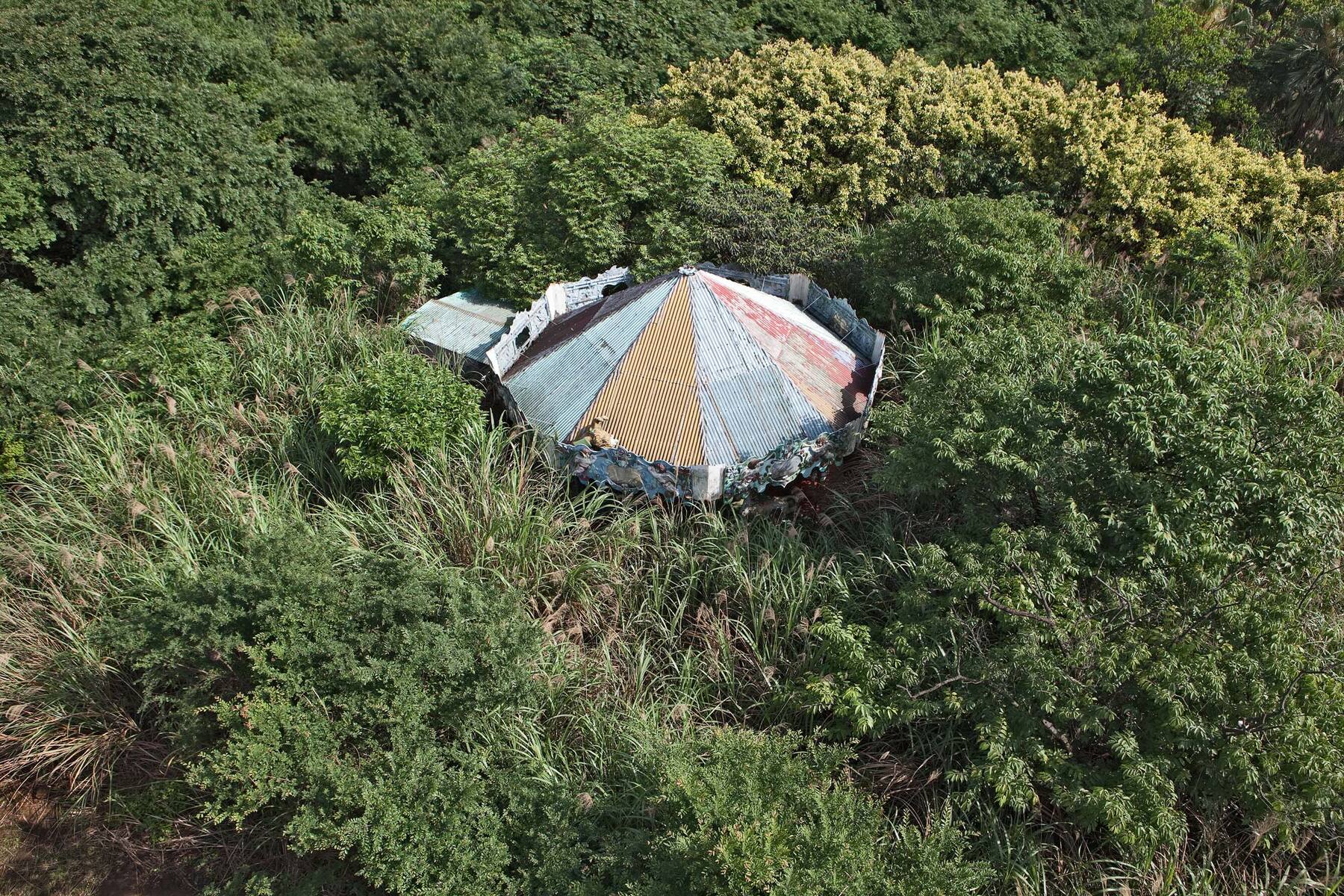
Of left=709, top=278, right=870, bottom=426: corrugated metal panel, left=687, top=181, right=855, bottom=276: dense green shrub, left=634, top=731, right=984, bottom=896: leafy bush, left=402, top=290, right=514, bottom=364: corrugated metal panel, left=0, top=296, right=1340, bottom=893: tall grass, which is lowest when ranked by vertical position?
left=0, top=296, right=1340, bottom=893: tall grass

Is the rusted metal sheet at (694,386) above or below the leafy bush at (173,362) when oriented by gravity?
above

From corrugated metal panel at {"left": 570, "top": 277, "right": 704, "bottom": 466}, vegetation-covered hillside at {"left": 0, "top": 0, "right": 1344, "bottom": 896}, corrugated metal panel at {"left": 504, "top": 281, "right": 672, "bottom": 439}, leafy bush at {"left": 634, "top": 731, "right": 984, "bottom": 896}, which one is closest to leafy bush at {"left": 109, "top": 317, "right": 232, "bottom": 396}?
vegetation-covered hillside at {"left": 0, "top": 0, "right": 1344, "bottom": 896}

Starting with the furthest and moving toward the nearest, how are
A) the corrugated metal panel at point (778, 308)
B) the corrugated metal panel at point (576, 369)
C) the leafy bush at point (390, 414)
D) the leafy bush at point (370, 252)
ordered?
the leafy bush at point (370, 252) < the corrugated metal panel at point (778, 308) < the corrugated metal panel at point (576, 369) < the leafy bush at point (390, 414)

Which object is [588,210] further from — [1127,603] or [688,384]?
[1127,603]

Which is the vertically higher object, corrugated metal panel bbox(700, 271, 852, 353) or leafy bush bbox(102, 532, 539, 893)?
corrugated metal panel bbox(700, 271, 852, 353)

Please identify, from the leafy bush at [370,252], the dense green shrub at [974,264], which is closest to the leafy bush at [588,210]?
the leafy bush at [370,252]

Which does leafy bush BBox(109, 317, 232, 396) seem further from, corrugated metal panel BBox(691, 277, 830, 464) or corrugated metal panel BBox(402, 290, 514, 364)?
corrugated metal panel BBox(691, 277, 830, 464)

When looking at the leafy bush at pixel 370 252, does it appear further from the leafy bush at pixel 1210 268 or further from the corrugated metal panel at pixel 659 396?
the leafy bush at pixel 1210 268
